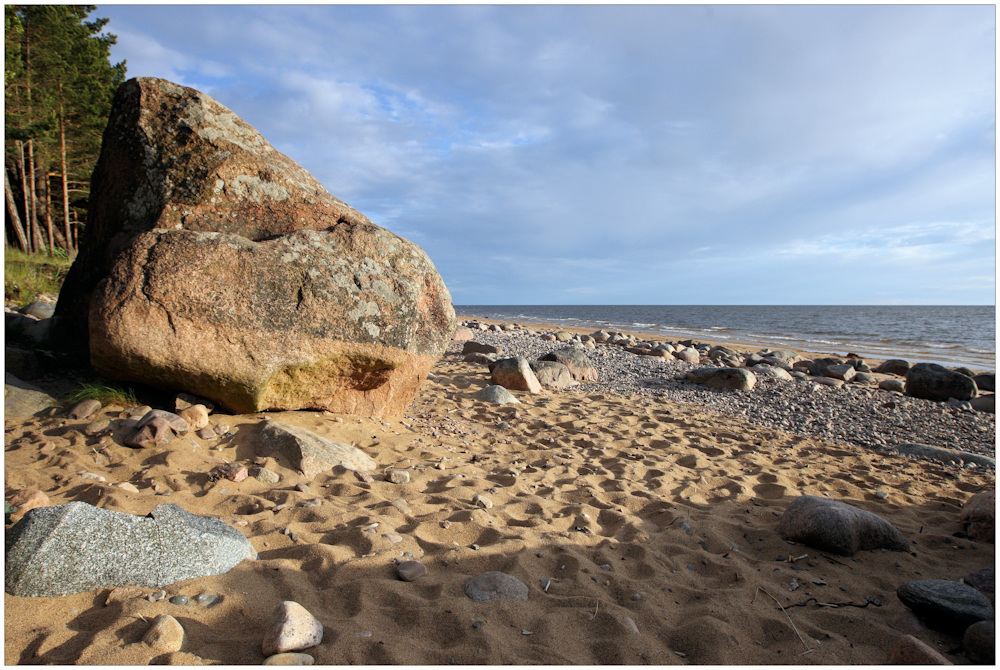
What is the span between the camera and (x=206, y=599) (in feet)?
7.08

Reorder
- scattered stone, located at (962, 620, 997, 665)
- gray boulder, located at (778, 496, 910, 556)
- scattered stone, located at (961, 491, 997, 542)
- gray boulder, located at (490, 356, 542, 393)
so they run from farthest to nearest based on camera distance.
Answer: gray boulder, located at (490, 356, 542, 393), scattered stone, located at (961, 491, 997, 542), gray boulder, located at (778, 496, 910, 556), scattered stone, located at (962, 620, 997, 665)

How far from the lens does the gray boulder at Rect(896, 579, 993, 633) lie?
2424 millimetres

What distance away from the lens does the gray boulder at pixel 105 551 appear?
6.91 ft

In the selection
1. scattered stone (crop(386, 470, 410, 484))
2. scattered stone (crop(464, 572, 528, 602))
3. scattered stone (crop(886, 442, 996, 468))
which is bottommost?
scattered stone (crop(886, 442, 996, 468))

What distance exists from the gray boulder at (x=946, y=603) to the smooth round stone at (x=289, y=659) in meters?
2.93

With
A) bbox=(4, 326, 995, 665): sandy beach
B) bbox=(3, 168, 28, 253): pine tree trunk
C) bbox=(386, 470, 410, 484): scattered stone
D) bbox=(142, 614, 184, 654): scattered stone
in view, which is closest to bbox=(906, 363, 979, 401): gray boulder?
bbox=(4, 326, 995, 665): sandy beach

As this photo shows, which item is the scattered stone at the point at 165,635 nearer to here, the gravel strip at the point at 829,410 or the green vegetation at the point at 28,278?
the gravel strip at the point at 829,410

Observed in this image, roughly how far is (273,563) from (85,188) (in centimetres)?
2566

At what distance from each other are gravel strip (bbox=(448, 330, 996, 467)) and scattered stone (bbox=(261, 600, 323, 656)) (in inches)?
244

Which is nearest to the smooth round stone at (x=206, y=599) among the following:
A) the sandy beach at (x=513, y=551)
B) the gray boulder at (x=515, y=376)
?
the sandy beach at (x=513, y=551)

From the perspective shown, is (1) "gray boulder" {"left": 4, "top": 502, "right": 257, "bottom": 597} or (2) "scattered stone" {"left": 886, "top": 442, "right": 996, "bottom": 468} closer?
(1) "gray boulder" {"left": 4, "top": 502, "right": 257, "bottom": 597}

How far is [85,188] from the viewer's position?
2103cm

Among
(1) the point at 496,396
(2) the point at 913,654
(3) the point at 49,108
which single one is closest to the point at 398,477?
(1) the point at 496,396

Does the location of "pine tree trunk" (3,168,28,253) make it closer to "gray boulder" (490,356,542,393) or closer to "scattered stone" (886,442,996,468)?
"gray boulder" (490,356,542,393)
